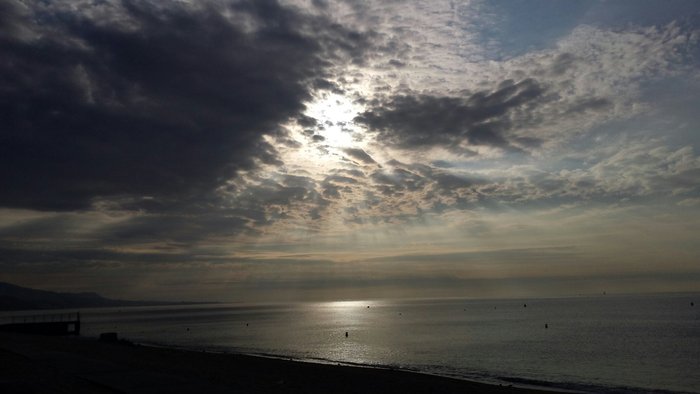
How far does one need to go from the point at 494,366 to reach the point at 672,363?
1966 centimetres

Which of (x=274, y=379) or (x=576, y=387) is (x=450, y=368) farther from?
(x=274, y=379)

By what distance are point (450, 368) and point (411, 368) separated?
4.03 m

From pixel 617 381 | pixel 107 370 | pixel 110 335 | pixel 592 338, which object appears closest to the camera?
pixel 107 370

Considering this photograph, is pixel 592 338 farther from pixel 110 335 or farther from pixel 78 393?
pixel 78 393

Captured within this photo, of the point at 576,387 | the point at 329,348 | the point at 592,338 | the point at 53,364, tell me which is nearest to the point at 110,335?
the point at 329,348

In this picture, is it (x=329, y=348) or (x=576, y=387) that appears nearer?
(x=576, y=387)

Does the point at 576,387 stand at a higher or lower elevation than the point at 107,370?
lower

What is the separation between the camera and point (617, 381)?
41.8m

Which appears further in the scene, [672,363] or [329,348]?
[329,348]

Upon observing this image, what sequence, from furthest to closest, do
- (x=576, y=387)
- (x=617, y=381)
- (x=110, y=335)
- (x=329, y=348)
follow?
(x=329, y=348) → (x=110, y=335) → (x=617, y=381) → (x=576, y=387)

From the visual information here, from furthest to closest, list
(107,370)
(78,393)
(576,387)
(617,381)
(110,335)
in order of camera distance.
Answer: (110,335), (617,381), (576,387), (107,370), (78,393)

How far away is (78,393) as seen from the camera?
19.3 m

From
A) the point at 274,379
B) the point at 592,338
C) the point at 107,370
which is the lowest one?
the point at 592,338

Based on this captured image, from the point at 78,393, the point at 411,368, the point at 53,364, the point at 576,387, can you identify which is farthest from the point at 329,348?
the point at 78,393
